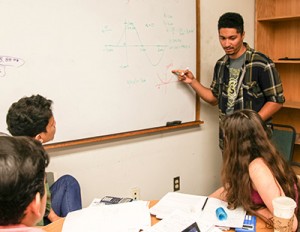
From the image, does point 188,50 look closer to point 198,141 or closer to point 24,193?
point 198,141

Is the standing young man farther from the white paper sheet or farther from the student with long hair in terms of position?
the white paper sheet

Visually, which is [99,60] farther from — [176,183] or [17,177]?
[17,177]

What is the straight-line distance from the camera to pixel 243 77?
2432mm

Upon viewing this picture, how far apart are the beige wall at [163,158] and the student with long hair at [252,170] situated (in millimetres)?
967

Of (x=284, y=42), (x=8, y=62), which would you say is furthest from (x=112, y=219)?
(x=284, y=42)

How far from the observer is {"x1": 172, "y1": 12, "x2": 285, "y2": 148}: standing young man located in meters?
2.37

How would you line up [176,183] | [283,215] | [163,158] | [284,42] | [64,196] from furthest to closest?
[284,42] → [176,183] → [163,158] → [64,196] → [283,215]

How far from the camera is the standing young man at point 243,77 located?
2.37m

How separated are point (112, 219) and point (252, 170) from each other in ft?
2.15

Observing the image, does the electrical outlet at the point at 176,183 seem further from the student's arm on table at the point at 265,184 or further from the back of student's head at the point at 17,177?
the back of student's head at the point at 17,177

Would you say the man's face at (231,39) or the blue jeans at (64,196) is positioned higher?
the man's face at (231,39)

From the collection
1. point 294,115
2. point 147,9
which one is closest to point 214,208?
point 147,9

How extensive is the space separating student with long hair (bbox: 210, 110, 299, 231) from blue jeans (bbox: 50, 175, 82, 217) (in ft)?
2.64

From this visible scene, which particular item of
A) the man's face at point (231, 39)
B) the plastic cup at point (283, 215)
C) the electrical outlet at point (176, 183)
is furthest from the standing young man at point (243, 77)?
the plastic cup at point (283, 215)
